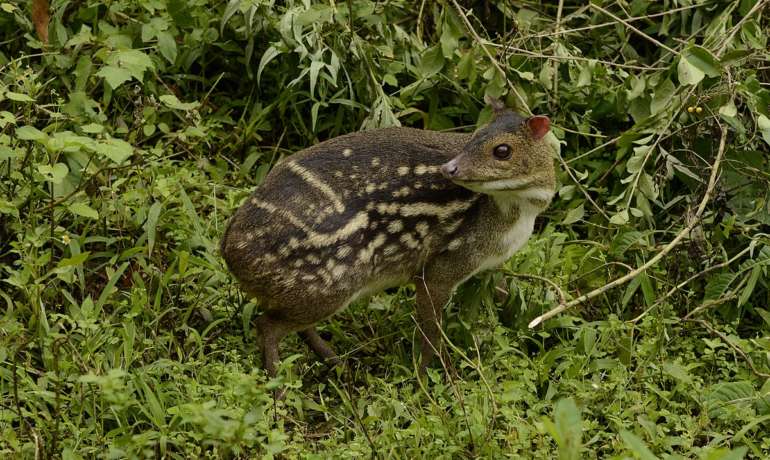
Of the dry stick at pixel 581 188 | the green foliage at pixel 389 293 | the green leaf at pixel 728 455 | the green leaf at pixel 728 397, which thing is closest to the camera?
the green leaf at pixel 728 455

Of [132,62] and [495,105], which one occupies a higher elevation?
[132,62]

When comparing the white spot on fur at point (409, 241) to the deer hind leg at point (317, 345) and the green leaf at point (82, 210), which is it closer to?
the deer hind leg at point (317, 345)

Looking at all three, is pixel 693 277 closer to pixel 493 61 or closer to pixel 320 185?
pixel 493 61

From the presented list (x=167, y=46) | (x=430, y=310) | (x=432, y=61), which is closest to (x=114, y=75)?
(x=167, y=46)

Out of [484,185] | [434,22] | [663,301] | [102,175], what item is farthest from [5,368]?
[434,22]

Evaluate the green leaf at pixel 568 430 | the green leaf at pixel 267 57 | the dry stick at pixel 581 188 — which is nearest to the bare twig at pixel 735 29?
the dry stick at pixel 581 188

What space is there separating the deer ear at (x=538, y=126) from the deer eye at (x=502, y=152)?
0.15 m

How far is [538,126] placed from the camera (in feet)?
19.2

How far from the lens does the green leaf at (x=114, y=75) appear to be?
6.62 meters

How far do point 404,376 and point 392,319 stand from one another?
0.44 metres

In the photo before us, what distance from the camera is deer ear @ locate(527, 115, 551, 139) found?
5.81m

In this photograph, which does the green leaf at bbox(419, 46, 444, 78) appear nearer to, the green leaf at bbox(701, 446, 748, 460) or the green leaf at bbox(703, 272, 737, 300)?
the green leaf at bbox(703, 272, 737, 300)

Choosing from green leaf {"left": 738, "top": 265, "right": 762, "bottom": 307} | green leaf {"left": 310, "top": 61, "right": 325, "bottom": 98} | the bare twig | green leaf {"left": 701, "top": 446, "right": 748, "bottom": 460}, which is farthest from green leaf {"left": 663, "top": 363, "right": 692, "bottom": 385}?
green leaf {"left": 310, "top": 61, "right": 325, "bottom": 98}

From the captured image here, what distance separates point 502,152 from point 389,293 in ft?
4.26
